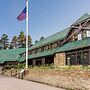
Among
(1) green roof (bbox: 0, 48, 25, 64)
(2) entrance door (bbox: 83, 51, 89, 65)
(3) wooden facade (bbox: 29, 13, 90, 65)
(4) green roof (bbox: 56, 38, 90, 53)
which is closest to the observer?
(4) green roof (bbox: 56, 38, 90, 53)

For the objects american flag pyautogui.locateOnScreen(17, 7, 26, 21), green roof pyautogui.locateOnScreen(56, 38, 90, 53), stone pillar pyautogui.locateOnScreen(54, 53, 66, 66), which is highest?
american flag pyautogui.locateOnScreen(17, 7, 26, 21)

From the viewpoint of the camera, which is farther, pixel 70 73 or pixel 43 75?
A: pixel 43 75

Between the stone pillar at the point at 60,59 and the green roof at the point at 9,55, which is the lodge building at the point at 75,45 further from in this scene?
the green roof at the point at 9,55

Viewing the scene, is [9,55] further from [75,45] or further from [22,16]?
[75,45]

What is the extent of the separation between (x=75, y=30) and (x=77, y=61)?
17.7 feet

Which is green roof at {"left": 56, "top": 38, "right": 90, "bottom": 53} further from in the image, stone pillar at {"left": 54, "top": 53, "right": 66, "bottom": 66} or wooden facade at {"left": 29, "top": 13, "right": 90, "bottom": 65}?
stone pillar at {"left": 54, "top": 53, "right": 66, "bottom": 66}

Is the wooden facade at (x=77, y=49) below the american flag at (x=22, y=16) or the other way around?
below

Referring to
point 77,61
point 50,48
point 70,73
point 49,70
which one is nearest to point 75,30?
point 77,61

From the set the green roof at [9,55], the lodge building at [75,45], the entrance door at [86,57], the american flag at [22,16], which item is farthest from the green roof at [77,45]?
the green roof at [9,55]

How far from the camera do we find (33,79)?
28.6 metres

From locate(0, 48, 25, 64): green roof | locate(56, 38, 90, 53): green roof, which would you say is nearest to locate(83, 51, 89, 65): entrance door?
locate(56, 38, 90, 53): green roof

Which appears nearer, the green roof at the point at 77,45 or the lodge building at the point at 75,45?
the green roof at the point at 77,45

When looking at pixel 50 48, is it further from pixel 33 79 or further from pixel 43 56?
pixel 33 79

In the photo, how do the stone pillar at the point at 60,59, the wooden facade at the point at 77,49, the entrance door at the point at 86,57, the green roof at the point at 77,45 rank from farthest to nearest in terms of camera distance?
the stone pillar at the point at 60,59
the wooden facade at the point at 77,49
the entrance door at the point at 86,57
the green roof at the point at 77,45
